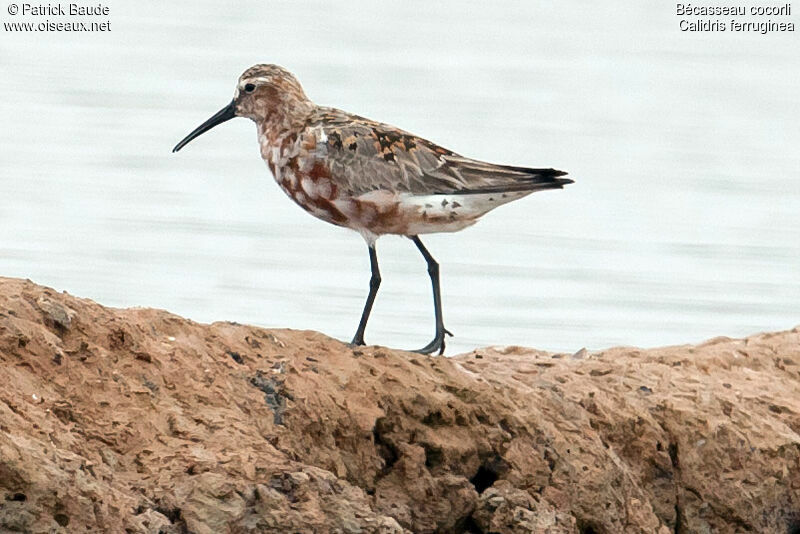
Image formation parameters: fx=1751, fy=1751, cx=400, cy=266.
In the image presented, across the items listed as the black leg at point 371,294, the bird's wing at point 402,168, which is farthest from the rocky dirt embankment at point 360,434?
the bird's wing at point 402,168

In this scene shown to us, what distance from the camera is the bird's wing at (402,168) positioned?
7562mm

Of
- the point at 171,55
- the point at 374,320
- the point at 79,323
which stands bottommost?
the point at 374,320

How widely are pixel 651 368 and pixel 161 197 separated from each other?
8672 mm

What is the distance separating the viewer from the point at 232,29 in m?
25.1

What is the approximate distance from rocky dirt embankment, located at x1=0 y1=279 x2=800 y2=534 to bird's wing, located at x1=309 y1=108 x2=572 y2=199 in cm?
76

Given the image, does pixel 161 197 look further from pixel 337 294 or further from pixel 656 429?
pixel 656 429

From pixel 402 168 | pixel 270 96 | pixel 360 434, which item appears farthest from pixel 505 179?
pixel 360 434

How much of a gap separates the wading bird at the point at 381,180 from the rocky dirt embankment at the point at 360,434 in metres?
0.65

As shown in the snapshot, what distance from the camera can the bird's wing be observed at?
756cm

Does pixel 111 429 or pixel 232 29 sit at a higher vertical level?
pixel 232 29

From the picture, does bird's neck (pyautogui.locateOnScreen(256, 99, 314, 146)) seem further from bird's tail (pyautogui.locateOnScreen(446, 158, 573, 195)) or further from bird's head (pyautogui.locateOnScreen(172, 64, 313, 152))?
bird's tail (pyautogui.locateOnScreen(446, 158, 573, 195))

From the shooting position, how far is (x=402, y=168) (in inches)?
300

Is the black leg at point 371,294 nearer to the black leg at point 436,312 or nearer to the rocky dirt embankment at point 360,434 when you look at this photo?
the black leg at point 436,312

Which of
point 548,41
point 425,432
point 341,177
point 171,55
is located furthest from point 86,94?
point 425,432
